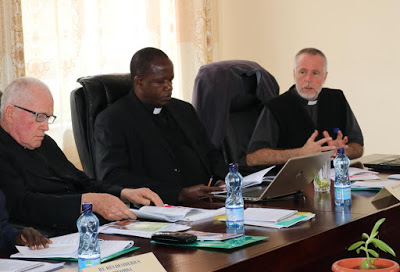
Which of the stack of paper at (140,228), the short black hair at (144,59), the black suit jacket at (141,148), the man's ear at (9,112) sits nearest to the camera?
the stack of paper at (140,228)

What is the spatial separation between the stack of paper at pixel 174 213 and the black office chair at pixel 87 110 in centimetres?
101

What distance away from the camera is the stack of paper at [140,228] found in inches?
87.5

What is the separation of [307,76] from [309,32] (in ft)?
5.18

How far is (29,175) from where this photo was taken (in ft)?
9.48

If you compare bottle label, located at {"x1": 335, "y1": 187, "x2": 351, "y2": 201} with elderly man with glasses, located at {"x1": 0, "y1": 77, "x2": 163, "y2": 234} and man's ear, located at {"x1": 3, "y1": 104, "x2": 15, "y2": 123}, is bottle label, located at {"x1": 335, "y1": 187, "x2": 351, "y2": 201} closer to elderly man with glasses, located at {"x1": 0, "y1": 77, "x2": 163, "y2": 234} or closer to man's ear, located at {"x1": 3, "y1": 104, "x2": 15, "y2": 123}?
elderly man with glasses, located at {"x1": 0, "y1": 77, "x2": 163, "y2": 234}

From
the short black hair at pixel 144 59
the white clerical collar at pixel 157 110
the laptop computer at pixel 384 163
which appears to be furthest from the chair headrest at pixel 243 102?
the laptop computer at pixel 384 163

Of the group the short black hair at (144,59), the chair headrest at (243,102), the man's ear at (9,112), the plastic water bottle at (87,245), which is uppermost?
the short black hair at (144,59)

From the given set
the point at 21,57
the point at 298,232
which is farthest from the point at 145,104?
the point at 298,232

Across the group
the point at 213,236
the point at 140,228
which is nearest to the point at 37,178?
the point at 140,228

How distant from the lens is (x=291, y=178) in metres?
2.78

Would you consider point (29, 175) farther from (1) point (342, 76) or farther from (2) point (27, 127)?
(1) point (342, 76)

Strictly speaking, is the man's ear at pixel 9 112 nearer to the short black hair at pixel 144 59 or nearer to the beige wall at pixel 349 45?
the short black hair at pixel 144 59

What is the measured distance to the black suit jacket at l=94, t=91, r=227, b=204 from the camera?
3.43m

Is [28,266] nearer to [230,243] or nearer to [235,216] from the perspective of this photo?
[230,243]
